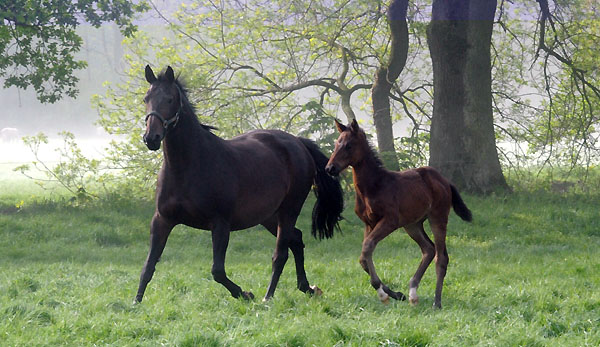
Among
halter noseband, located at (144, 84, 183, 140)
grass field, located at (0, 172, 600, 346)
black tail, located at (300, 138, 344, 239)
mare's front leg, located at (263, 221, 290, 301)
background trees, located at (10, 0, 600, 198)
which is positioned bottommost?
grass field, located at (0, 172, 600, 346)

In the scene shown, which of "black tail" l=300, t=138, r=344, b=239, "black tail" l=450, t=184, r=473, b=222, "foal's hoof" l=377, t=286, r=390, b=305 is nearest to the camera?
"foal's hoof" l=377, t=286, r=390, b=305

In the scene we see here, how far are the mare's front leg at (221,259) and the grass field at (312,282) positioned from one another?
207 mm

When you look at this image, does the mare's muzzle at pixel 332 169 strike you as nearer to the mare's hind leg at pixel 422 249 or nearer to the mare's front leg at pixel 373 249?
the mare's front leg at pixel 373 249

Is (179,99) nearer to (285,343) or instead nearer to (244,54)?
(285,343)

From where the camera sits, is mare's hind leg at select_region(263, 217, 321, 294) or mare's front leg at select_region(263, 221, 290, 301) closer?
mare's front leg at select_region(263, 221, 290, 301)

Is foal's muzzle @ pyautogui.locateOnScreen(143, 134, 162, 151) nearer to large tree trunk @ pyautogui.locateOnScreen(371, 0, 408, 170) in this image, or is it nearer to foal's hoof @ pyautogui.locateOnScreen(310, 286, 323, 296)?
foal's hoof @ pyautogui.locateOnScreen(310, 286, 323, 296)

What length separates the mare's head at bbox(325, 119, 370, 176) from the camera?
24.7 feet

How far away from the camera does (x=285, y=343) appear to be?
226 inches

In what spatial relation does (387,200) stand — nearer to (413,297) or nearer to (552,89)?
(413,297)

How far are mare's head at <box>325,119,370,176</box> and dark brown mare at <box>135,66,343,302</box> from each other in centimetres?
104

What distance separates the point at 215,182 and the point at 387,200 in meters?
1.83

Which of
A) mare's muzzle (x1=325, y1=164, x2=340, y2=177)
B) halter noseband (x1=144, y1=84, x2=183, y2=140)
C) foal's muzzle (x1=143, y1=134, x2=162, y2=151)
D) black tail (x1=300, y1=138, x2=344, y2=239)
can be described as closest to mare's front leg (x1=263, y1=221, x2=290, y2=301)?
black tail (x1=300, y1=138, x2=344, y2=239)

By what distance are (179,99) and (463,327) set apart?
141 inches

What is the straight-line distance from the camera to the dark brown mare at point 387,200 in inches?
296
